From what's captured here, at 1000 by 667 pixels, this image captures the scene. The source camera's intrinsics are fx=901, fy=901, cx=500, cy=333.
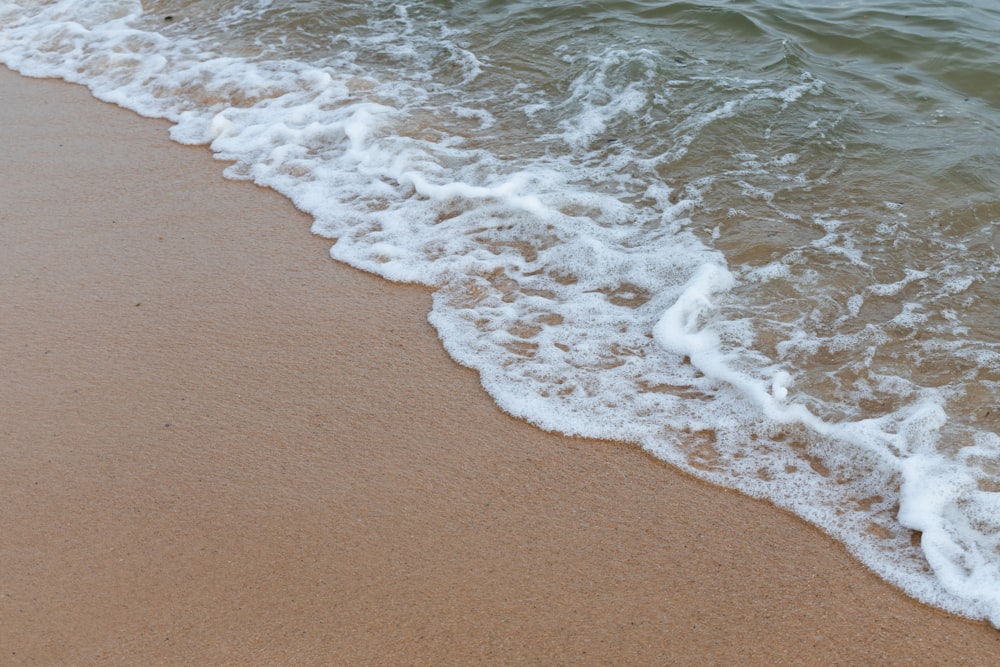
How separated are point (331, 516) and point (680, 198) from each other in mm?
2842

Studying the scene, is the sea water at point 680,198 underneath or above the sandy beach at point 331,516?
above

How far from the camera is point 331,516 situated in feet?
10.1

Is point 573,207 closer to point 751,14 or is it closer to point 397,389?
point 397,389

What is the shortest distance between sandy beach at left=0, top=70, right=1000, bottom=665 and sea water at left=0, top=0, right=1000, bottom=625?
216 mm

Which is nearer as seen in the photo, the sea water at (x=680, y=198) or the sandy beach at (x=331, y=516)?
the sandy beach at (x=331, y=516)

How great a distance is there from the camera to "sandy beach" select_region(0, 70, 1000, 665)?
2.65m

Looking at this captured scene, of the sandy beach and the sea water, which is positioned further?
the sea water

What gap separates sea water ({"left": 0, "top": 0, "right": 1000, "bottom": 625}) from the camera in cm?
333

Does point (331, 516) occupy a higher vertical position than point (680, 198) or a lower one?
lower

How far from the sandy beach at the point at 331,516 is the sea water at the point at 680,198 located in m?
0.22

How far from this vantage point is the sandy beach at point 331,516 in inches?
104

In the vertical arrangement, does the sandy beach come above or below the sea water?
below

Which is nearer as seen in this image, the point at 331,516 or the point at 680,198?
the point at 331,516

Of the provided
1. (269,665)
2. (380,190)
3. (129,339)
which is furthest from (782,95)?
(269,665)
